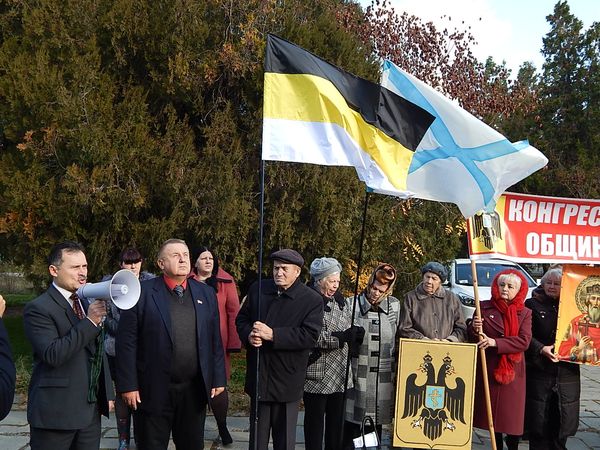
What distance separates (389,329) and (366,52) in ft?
21.9

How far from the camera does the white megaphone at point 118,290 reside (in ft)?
12.2

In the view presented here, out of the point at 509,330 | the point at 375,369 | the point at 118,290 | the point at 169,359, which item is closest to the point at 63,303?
the point at 118,290

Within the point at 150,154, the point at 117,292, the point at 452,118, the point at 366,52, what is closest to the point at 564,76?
the point at 366,52

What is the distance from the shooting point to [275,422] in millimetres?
5031

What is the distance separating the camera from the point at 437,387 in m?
5.42

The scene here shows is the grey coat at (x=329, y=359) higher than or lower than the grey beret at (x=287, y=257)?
lower

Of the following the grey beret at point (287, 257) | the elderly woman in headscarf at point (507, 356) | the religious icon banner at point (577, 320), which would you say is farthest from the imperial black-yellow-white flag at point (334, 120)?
the religious icon banner at point (577, 320)

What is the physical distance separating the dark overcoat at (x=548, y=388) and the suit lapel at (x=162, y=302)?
324 centimetres

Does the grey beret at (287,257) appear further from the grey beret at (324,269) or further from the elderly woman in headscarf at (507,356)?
the elderly woman in headscarf at (507,356)

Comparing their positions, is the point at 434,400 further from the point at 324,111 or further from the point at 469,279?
the point at 469,279

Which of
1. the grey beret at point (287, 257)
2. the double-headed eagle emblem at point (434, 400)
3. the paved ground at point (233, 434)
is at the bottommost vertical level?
the paved ground at point (233, 434)

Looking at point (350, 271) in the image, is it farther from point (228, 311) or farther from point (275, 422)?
point (275, 422)

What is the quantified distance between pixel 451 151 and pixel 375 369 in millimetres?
1958

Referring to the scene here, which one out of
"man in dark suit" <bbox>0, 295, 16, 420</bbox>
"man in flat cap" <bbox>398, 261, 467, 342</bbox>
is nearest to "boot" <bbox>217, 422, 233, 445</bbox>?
"man in flat cap" <bbox>398, 261, 467, 342</bbox>
